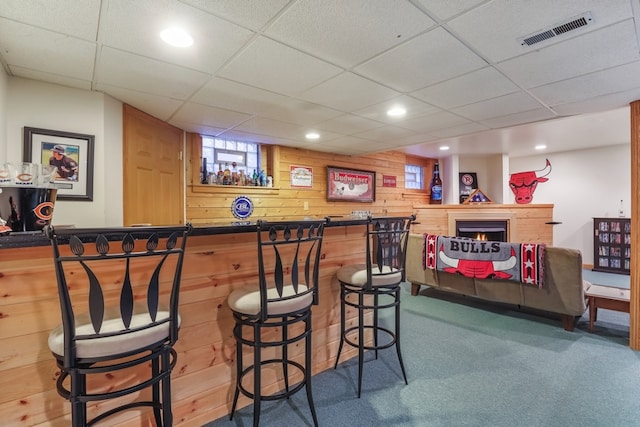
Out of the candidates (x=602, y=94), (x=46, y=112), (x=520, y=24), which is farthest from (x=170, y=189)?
(x=602, y=94)

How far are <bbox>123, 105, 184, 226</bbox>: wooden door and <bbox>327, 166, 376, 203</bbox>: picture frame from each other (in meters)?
2.54

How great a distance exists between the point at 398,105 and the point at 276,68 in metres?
1.35

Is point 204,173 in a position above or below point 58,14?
below

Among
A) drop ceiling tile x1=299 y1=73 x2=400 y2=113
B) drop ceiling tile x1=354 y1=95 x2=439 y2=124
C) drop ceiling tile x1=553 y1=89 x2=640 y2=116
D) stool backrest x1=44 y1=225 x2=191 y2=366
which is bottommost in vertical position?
stool backrest x1=44 y1=225 x2=191 y2=366

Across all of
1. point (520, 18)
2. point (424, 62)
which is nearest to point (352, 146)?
point (424, 62)

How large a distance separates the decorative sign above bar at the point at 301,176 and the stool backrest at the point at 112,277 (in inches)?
137

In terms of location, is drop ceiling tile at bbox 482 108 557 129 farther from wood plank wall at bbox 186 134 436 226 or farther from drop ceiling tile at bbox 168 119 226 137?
drop ceiling tile at bbox 168 119 226 137

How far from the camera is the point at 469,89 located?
2.60 m

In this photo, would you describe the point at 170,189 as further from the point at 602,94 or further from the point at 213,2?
the point at 602,94

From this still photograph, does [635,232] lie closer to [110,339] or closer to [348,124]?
[348,124]

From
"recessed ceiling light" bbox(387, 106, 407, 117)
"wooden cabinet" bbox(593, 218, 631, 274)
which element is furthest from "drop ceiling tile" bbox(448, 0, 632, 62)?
"wooden cabinet" bbox(593, 218, 631, 274)

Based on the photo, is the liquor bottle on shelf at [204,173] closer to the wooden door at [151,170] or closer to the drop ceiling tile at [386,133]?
the wooden door at [151,170]

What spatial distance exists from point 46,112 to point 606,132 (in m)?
7.16

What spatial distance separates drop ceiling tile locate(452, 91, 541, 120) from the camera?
2816mm
